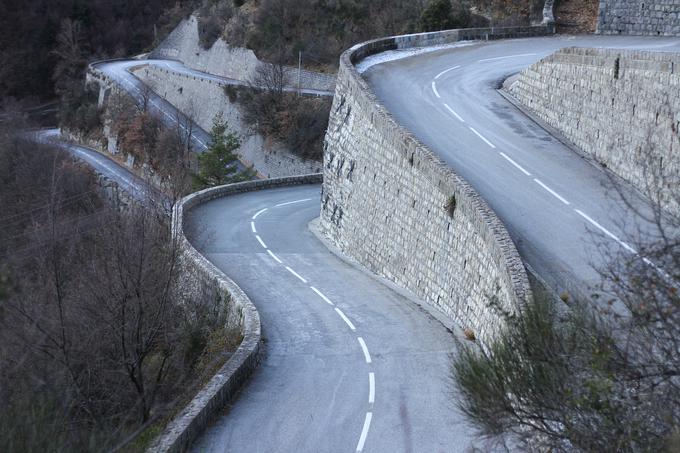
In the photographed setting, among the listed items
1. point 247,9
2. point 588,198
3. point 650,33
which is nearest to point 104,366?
point 588,198

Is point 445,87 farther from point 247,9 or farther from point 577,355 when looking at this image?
point 247,9

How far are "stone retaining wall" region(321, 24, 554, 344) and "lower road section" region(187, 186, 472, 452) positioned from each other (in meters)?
0.61

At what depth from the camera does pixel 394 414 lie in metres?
12.6

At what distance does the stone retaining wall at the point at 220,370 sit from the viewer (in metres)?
11.5

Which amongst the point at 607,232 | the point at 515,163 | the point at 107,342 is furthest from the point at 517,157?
the point at 107,342

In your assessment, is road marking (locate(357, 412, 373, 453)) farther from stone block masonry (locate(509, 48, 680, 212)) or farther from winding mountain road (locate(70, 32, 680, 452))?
stone block masonry (locate(509, 48, 680, 212))

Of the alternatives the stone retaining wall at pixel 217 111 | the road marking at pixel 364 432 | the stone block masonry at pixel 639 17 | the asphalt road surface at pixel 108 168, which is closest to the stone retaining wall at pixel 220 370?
the road marking at pixel 364 432

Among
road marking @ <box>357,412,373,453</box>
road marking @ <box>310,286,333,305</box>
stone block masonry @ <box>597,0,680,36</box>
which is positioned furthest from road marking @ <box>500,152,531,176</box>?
stone block masonry @ <box>597,0,680,36</box>

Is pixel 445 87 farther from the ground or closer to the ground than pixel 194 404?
farther from the ground

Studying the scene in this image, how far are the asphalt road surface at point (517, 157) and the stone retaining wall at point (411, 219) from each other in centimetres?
73

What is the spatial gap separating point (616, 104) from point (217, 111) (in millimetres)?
37714

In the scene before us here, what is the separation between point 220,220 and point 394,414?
16188 millimetres

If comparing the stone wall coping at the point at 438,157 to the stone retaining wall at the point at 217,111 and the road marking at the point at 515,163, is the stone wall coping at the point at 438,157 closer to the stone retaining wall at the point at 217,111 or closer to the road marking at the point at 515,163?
the road marking at the point at 515,163

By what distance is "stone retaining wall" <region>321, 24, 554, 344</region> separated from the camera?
14117 mm
